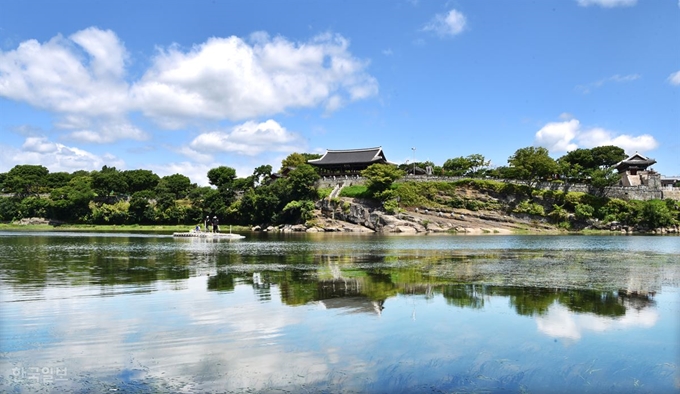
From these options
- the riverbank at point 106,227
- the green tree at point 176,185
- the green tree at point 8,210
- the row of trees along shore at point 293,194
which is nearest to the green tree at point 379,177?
the row of trees along shore at point 293,194

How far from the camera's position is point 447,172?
305 feet

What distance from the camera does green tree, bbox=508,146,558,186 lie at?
256 ft

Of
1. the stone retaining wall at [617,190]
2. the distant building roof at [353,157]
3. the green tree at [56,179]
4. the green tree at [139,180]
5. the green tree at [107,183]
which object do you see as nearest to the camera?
the stone retaining wall at [617,190]

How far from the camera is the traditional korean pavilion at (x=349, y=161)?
90.4 metres

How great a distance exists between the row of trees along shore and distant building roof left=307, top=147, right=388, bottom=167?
22.5 feet

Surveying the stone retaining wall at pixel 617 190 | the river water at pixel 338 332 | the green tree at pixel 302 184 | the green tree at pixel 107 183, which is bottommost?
the river water at pixel 338 332

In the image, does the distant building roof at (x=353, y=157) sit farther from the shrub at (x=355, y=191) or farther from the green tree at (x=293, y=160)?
the green tree at (x=293, y=160)

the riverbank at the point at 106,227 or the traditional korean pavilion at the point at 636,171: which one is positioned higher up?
the traditional korean pavilion at the point at 636,171

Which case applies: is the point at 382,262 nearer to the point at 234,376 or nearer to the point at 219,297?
the point at 219,297

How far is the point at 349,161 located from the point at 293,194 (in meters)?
14.6

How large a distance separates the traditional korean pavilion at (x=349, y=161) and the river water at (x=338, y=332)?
68.7 meters

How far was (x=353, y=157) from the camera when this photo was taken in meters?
92.4

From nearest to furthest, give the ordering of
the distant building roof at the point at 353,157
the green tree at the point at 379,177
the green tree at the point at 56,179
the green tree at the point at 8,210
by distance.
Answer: the green tree at the point at 379,177 < the distant building roof at the point at 353,157 < the green tree at the point at 8,210 < the green tree at the point at 56,179

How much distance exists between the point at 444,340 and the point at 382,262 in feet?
55.6
